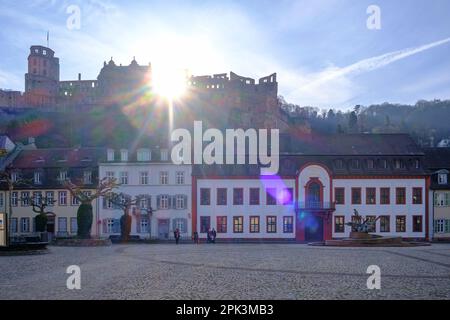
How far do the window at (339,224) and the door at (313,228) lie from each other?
137cm

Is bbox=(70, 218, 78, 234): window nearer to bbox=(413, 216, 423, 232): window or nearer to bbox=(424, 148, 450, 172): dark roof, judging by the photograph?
bbox=(413, 216, 423, 232): window

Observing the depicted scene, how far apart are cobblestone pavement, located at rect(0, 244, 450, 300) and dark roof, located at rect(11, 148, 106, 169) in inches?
1365

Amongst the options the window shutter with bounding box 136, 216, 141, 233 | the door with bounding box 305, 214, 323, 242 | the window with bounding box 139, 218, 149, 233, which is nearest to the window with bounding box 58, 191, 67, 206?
the window shutter with bounding box 136, 216, 141, 233

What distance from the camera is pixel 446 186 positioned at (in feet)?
197

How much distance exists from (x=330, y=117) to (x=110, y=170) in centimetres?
9494

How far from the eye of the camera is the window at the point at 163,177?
59.8m

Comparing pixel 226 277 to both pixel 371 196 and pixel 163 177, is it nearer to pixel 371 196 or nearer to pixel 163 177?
pixel 163 177

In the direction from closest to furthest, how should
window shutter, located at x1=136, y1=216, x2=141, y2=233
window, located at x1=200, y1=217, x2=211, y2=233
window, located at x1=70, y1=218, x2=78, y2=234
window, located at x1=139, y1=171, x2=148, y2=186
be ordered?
window, located at x1=200, y1=217, x2=211, y2=233 < window shutter, located at x1=136, y1=216, x2=141, y2=233 < window, located at x1=139, y1=171, x2=148, y2=186 < window, located at x1=70, y1=218, x2=78, y2=234

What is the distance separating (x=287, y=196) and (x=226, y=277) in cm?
3901

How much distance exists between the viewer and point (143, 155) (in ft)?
199

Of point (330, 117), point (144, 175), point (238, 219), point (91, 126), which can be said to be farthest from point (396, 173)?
point (330, 117)

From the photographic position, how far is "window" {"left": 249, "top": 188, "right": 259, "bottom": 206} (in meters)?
58.5

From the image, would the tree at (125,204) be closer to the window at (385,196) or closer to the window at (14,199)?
the window at (14,199)
